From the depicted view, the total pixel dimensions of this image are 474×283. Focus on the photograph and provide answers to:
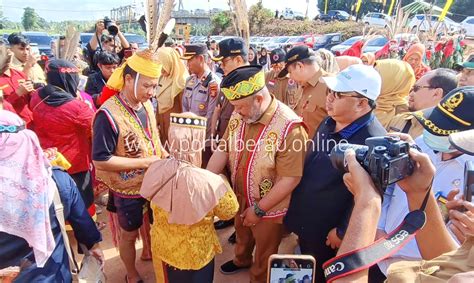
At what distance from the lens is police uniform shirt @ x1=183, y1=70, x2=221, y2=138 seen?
3898 mm

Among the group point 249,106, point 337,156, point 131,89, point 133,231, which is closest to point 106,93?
point 131,89

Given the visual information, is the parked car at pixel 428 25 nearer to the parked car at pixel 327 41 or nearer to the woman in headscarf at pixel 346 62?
the parked car at pixel 327 41

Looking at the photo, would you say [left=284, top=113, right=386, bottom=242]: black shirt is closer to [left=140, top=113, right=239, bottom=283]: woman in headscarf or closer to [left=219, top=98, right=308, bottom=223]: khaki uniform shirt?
[left=219, top=98, right=308, bottom=223]: khaki uniform shirt

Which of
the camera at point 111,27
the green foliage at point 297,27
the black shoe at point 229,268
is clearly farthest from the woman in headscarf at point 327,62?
the green foliage at point 297,27

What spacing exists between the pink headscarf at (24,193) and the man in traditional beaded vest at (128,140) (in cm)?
75

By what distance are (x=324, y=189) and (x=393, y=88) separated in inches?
63.8

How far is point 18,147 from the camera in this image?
1.54 metres

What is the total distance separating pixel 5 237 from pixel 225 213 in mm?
1075

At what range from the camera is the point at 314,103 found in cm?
317

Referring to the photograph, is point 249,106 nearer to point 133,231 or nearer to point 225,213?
point 225,213

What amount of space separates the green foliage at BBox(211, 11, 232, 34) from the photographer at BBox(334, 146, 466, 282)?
36.4 meters

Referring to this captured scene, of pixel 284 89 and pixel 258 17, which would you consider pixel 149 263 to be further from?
pixel 258 17

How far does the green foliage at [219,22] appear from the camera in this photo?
35956 millimetres

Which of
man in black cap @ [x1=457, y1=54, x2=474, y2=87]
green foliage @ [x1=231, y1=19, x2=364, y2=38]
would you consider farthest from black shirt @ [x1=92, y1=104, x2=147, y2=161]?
green foliage @ [x1=231, y1=19, x2=364, y2=38]
